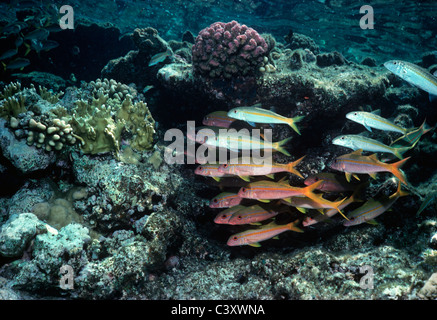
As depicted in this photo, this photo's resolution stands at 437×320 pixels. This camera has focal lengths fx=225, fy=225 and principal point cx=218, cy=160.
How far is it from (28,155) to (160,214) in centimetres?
232

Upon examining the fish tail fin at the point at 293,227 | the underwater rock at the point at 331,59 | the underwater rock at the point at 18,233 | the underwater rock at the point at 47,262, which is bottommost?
the underwater rock at the point at 47,262

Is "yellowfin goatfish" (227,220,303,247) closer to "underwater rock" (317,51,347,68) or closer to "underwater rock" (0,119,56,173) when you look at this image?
"underwater rock" (0,119,56,173)

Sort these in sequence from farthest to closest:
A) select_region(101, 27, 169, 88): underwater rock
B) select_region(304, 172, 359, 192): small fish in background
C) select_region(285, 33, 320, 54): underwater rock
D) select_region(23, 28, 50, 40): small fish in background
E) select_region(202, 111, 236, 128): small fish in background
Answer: select_region(285, 33, 320, 54): underwater rock → select_region(23, 28, 50, 40): small fish in background → select_region(101, 27, 169, 88): underwater rock → select_region(202, 111, 236, 128): small fish in background → select_region(304, 172, 359, 192): small fish in background

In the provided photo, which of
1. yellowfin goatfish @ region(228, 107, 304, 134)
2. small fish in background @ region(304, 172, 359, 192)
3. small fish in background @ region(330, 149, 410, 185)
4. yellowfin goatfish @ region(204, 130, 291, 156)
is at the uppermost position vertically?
yellowfin goatfish @ region(228, 107, 304, 134)

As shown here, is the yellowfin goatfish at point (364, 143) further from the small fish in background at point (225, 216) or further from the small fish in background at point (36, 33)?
the small fish in background at point (36, 33)

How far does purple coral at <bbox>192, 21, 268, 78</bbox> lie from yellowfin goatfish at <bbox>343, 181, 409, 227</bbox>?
3530 mm

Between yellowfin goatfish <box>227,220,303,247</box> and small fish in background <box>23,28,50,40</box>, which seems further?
small fish in background <box>23,28,50,40</box>

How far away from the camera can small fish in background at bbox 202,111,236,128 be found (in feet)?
15.4

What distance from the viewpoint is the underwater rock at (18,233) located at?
307 cm

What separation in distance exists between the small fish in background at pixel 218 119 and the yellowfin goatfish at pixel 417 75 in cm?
286

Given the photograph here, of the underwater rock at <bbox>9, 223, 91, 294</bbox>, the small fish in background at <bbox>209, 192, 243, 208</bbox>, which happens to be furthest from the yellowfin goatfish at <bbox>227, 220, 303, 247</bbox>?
the underwater rock at <bbox>9, 223, 91, 294</bbox>

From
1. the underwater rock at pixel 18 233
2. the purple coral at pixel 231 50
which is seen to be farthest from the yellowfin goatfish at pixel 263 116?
the underwater rock at pixel 18 233

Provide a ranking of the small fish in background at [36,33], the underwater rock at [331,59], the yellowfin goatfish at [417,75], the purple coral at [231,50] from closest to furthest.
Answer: the yellowfin goatfish at [417,75] → the purple coral at [231,50] → the underwater rock at [331,59] → the small fish in background at [36,33]
